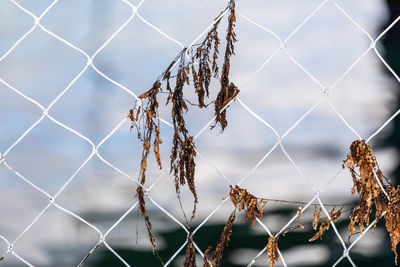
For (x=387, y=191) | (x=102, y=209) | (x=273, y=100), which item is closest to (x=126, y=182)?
(x=102, y=209)

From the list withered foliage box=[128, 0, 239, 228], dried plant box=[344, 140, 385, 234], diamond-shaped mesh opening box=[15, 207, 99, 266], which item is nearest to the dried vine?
withered foliage box=[128, 0, 239, 228]

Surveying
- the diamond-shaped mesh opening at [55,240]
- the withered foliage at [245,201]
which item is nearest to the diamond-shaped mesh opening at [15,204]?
the diamond-shaped mesh opening at [55,240]

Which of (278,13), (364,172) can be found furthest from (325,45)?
(364,172)

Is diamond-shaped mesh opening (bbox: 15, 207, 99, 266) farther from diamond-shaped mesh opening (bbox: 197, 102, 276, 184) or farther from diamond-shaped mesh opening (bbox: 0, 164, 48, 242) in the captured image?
diamond-shaped mesh opening (bbox: 197, 102, 276, 184)

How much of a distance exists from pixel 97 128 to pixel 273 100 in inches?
14.3

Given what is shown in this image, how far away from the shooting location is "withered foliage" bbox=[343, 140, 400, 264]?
3.03ft

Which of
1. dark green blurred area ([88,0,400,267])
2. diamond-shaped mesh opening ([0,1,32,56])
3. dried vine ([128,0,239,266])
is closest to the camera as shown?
dried vine ([128,0,239,266])

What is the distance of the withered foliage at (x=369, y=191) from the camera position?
0.92 meters

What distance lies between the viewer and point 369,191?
0.93m

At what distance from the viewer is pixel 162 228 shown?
1201 millimetres

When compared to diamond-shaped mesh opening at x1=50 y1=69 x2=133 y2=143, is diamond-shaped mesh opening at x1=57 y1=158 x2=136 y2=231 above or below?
below

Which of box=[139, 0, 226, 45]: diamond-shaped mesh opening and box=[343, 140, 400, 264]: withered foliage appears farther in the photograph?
box=[139, 0, 226, 45]: diamond-shaped mesh opening

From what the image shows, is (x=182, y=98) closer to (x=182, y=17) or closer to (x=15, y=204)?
(x=182, y=17)

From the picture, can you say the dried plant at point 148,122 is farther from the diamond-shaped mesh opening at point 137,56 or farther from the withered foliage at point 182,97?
the diamond-shaped mesh opening at point 137,56
